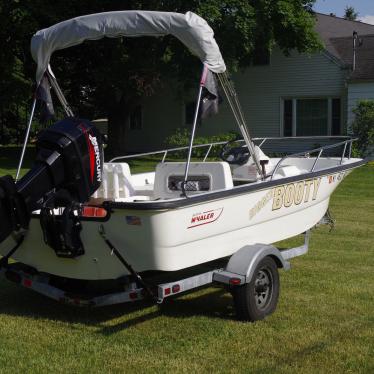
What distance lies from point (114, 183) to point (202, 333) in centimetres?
216

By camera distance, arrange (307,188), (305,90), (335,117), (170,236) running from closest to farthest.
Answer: (170,236), (307,188), (335,117), (305,90)

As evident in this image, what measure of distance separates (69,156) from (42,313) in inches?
66.7

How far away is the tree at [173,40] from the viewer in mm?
20547

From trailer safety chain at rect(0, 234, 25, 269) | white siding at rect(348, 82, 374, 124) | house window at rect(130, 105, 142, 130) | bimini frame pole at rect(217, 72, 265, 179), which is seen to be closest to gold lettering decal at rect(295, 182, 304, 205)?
bimini frame pole at rect(217, 72, 265, 179)

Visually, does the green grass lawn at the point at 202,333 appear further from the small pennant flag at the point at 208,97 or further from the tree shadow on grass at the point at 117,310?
the small pennant flag at the point at 208,97

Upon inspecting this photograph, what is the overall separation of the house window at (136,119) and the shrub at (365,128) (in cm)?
1124

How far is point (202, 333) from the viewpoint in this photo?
5.63m

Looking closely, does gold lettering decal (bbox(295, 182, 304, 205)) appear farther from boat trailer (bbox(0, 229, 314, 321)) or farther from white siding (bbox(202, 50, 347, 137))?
white siding (bbox(202, 50, 347, 137))

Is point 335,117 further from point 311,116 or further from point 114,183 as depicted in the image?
point 114,183

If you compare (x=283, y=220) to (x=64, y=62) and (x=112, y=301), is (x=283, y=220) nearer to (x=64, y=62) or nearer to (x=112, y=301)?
(x=112, y=301)

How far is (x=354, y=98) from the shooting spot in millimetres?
23438

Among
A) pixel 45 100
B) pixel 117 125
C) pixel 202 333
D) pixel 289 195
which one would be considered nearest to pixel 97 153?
pixel 45 100

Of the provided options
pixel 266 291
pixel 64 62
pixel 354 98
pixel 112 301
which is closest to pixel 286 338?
pixel 266 291

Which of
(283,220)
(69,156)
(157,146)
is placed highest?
(69,156)
